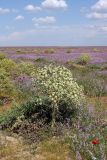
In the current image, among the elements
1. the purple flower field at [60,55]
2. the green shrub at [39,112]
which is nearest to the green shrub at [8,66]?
the green shrub at [39,112]

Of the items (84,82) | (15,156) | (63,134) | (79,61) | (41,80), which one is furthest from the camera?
(79,61)

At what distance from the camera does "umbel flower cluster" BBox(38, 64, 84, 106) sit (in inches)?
416

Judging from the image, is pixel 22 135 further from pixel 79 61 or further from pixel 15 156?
pixel 79 61

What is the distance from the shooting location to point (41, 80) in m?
10.8

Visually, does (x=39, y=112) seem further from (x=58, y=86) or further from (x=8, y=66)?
(x=8, y=66)

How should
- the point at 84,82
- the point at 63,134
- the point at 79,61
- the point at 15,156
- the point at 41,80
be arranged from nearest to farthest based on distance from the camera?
the point at 15,156 < the point at 63,134 < the point at 41,80 < the point at 84,82 < the point at 79,61

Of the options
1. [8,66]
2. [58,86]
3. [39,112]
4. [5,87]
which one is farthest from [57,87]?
[8,66]

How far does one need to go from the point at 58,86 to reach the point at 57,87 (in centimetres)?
7

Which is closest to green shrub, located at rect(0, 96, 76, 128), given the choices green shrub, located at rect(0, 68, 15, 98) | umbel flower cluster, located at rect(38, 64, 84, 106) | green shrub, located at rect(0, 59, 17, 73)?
umbel flower cluster, located at rect(38, 64, 84, 106)

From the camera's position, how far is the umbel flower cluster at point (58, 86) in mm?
10555

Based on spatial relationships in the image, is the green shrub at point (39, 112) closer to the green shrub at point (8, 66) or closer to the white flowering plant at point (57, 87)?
the white flowering plant at point (57, 87)

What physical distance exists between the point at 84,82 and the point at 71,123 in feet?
30.8

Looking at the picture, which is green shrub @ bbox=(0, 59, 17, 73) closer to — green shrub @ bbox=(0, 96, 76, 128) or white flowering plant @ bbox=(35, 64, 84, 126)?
green shrub @ bbox=(0, 96, 76, 128)

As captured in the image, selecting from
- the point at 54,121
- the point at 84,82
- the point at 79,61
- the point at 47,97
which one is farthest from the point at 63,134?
the point at 79,61
